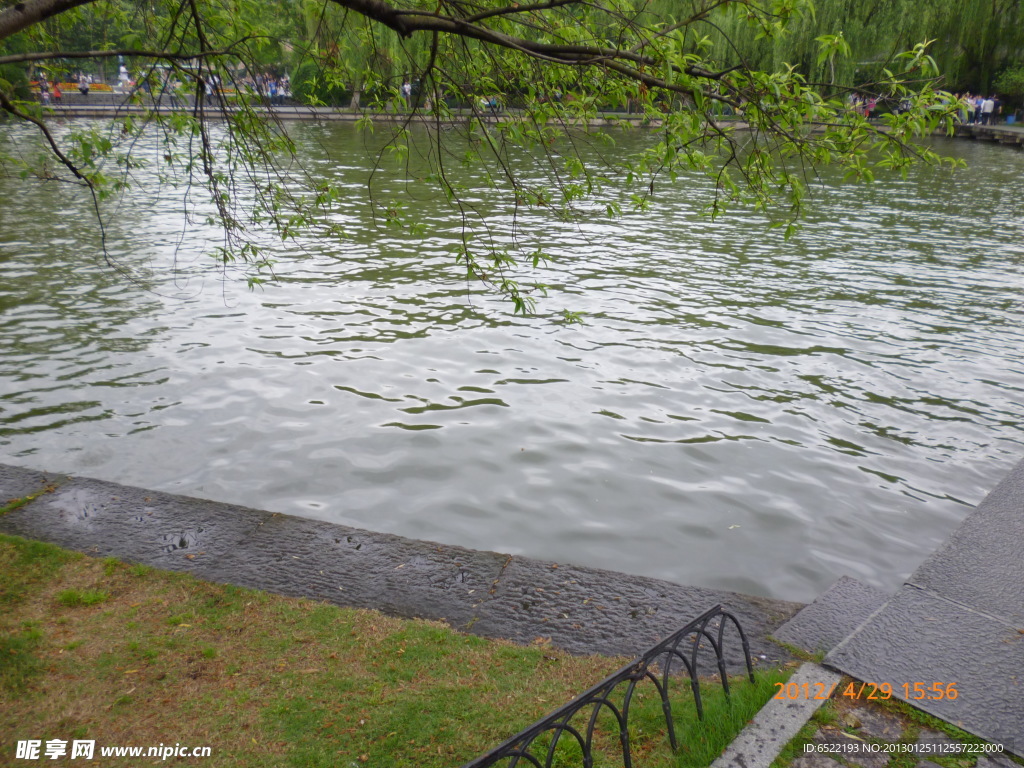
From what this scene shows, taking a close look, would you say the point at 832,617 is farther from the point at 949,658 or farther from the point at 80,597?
the point at 80,597

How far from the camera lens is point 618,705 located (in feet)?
13.8

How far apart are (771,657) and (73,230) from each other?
1645cm

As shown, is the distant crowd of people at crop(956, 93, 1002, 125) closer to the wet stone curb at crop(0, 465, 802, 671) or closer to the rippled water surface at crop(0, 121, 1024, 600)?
the rippled water surface at crop(0, 121, 1024, 600)

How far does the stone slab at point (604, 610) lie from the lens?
4.87 meters

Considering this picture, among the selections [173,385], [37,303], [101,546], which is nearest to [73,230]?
[37,303]

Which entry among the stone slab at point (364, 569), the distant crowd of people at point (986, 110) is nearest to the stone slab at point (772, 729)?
the stone slab at point (364, 569)

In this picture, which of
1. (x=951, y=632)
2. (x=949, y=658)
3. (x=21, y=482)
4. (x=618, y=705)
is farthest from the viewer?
(x=21, y=482)

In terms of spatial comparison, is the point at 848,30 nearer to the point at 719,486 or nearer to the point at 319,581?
the point at 719,486

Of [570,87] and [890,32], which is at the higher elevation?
[890,32]

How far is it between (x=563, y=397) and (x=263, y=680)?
5.52m

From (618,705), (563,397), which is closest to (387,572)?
(618,705)

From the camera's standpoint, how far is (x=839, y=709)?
395 cm

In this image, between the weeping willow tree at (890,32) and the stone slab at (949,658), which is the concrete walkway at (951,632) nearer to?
the stone slab at (949,658)
